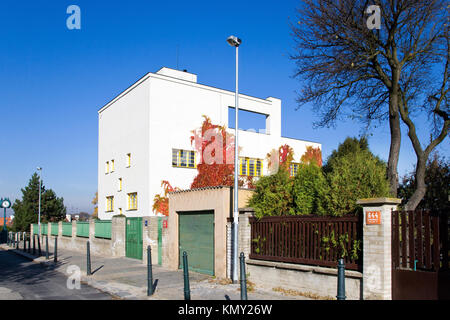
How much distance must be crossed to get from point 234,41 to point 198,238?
6.91m

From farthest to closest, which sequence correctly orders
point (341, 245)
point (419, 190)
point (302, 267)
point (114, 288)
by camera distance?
point (419, 190)
point (114, 288)
point (302, 267)
point (341, 245)

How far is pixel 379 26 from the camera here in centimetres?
1391

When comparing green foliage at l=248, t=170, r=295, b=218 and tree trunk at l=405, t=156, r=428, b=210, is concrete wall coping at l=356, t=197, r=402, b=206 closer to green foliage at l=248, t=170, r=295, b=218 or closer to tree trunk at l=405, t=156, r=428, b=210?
green foliage at l=248, t=170, r=295, b=218

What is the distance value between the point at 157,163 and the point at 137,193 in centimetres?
290

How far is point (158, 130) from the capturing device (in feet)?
86.6

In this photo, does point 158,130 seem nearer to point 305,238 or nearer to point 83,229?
point 83,229

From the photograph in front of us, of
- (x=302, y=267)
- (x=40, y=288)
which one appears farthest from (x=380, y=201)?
(x=40, y=288)

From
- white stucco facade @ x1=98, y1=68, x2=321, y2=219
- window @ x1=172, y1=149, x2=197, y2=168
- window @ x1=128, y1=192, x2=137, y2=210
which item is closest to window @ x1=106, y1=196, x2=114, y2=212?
white stucco facade @ x1=98, y1=68, x2=321, y2=219

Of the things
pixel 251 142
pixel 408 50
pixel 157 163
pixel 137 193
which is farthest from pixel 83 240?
pixel 408 50

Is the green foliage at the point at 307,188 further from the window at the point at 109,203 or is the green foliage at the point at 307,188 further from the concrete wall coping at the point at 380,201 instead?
the window at the point at 109,203

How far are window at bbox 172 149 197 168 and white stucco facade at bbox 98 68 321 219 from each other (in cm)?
30

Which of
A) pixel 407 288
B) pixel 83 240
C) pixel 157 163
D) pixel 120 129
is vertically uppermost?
pixel 120 129

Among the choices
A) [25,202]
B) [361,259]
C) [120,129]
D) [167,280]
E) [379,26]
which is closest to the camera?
[361,259]

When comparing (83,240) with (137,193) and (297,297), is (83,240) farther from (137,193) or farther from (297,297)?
(297,297)
